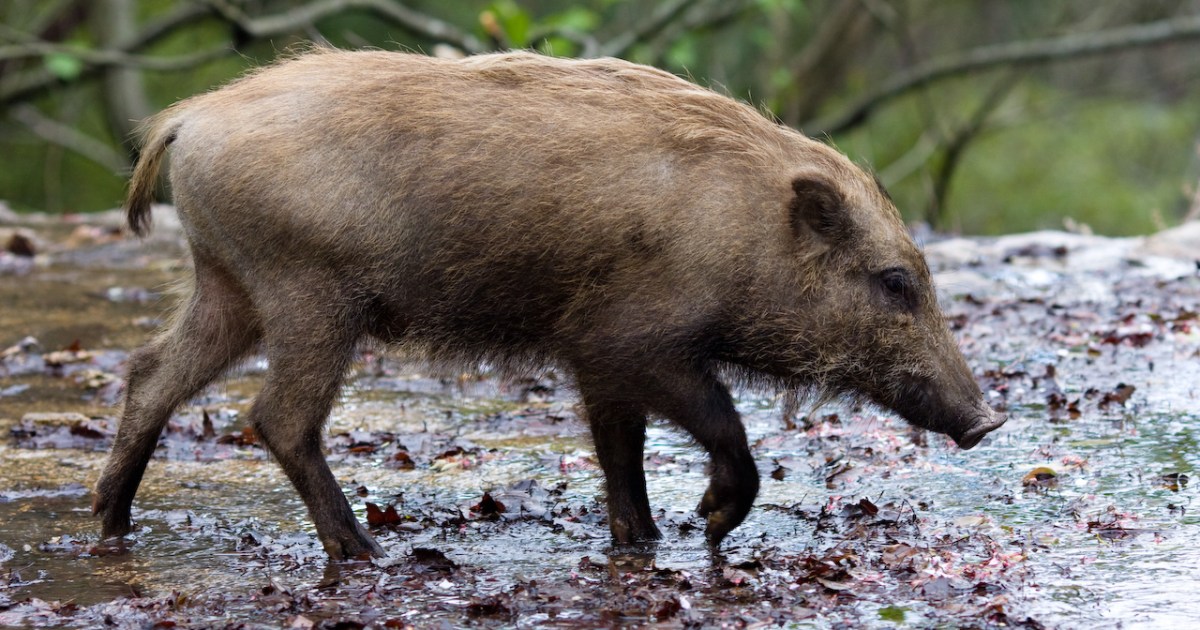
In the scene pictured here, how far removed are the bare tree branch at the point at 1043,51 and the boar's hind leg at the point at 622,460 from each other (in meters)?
12.1

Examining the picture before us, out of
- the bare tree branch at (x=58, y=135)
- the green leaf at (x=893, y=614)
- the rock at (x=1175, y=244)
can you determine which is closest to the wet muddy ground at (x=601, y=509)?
the green leaf at (x=893, y=614)

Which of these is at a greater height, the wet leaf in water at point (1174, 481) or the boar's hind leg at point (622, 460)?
the wet leaf in water at point (1174, 481)

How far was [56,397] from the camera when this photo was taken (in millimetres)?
6566

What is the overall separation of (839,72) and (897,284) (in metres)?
14.2

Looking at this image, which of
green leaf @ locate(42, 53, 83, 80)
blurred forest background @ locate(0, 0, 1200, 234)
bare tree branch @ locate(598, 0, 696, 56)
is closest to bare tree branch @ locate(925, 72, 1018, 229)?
blurred forest background @ locate(0, 0, 1200, 234)

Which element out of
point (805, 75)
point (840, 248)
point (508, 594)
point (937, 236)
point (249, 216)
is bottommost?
point (508, 594)

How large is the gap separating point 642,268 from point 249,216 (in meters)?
1.27

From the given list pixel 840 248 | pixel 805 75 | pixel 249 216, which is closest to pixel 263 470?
pixel 249 216

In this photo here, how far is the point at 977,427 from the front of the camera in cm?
473

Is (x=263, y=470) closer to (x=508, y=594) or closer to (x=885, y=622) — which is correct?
(x=508, y=594)

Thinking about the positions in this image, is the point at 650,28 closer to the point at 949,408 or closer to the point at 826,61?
the point at 826,61

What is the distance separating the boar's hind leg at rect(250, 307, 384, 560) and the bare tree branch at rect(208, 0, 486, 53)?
29.1 ft

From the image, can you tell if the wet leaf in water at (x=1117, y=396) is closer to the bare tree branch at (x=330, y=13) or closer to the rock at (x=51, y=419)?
the rock at (x=51, y=419)

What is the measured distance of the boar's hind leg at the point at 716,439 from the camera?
443 cm
